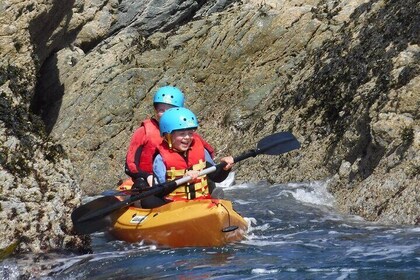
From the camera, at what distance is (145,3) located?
67.7ft

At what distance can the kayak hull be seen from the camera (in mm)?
7406

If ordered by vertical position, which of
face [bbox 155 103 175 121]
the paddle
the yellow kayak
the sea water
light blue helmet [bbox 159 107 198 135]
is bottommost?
the sea water

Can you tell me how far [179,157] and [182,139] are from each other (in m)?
0.24

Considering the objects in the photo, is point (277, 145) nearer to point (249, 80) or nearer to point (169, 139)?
point (169, 139)

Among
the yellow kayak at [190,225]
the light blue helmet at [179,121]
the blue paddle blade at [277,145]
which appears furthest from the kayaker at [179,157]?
the blue paddle blade at [277,145]

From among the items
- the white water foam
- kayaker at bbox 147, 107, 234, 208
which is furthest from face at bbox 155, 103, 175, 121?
the white water foam

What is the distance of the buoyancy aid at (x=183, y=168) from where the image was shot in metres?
8.24

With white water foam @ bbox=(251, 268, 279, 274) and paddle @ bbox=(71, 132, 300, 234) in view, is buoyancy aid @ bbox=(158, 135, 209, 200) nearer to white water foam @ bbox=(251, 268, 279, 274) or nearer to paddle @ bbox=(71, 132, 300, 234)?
paddle @ bbox=(71, 132, 300, 234)

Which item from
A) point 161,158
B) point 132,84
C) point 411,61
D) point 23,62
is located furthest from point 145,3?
point 161,158

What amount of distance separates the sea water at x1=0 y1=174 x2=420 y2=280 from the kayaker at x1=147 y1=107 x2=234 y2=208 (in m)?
0.81

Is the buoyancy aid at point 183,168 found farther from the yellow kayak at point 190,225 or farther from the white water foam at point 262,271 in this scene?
the white water foam at point 262,271

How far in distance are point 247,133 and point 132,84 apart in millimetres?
4263

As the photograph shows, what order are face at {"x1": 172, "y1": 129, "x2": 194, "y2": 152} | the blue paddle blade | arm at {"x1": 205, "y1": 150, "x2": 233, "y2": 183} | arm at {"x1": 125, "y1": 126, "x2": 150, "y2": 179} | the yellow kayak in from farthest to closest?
the blue paddle blade → arm at {"x1": 125, "y1": 126, "x2": 150, "y2": 179} → arm at {"x1": 205, "y1": 150, "x2": 233, "y2": 183} → face at {"x1": 172, "y1": 129, "x2": 194, "y2": 152} → the yellow kayak

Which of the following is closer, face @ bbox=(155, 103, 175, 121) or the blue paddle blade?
the blue paddle blade
